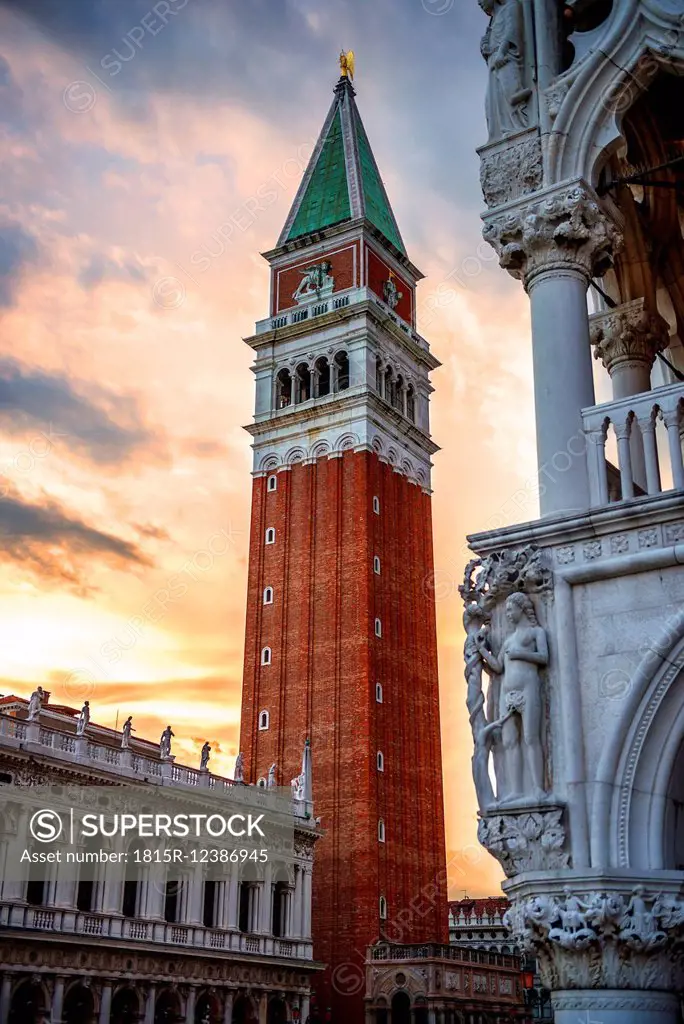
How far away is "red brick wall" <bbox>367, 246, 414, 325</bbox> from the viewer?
200ft

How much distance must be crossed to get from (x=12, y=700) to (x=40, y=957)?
35.2 feet

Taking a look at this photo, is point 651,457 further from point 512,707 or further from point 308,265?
point 308,265

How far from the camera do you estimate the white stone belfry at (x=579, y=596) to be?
6133 millimetres

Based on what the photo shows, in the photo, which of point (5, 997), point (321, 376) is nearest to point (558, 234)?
point (5, 997)

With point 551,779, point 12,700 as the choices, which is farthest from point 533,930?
point 12,700

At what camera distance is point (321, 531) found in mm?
55094

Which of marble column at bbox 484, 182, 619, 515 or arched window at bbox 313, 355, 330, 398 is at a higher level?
arched window at bbox 313, 355, 330, 398

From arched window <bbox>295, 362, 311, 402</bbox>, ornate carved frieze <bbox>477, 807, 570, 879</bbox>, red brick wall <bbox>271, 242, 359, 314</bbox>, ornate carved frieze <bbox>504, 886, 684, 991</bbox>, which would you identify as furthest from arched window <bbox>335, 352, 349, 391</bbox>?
ornate carved frieze <bbox>504, 886, 684, 991</bbox>

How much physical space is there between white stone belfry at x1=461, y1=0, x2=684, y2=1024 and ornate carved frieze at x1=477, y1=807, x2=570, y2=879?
1 cm

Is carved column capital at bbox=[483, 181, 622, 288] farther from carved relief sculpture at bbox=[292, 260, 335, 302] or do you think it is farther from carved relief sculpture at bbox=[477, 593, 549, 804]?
carved relief sculpture at bbox=[292, 260, 335, 302]

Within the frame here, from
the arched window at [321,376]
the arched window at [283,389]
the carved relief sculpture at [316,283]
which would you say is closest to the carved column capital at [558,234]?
the arched window at [321,376]

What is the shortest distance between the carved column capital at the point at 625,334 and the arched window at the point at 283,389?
50.2 metres

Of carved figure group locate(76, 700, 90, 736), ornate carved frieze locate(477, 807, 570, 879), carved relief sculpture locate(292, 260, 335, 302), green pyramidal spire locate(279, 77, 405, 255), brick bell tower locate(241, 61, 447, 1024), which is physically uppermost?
green pyramidal spire locate(279, 77, 405, 255)

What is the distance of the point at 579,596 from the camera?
6.87 metres
